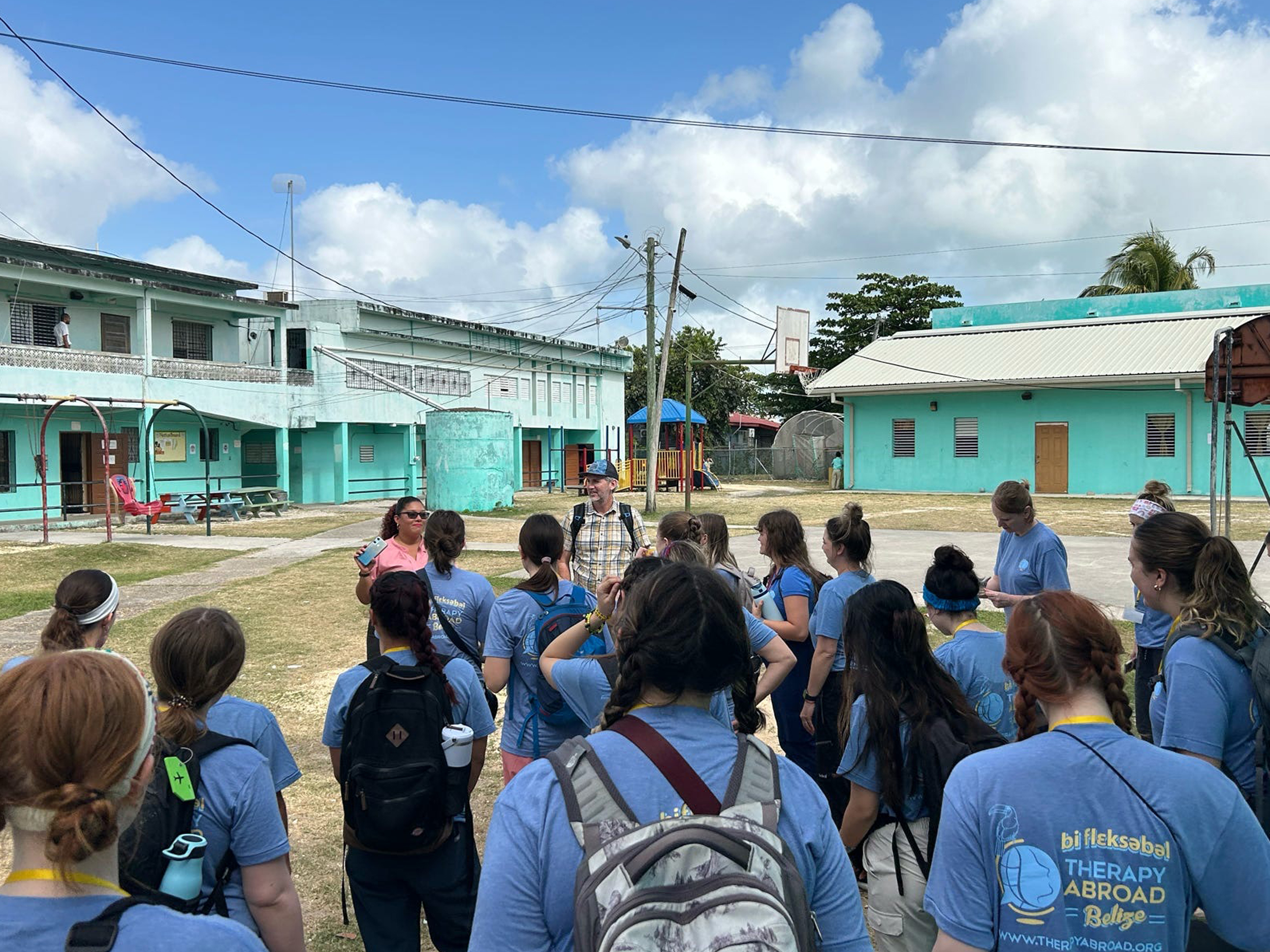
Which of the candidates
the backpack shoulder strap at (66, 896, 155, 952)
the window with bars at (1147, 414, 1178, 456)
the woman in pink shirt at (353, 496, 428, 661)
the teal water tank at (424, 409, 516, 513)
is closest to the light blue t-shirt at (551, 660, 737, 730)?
the backpack shoulder strap at (66, 896, 155, 952)

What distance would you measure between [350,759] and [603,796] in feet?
5.11

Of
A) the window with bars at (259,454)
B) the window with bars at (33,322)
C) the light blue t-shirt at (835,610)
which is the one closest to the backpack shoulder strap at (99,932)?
the light blue t-shirt at (835,610)

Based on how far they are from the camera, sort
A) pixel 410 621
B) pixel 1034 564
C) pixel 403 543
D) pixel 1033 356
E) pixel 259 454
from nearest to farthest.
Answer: pixel 410 621 < pixel 1034 564 < pixel 403 543 < pixel 259 454 < pixel 1033 356

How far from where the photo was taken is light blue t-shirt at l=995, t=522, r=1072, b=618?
5.40 metres

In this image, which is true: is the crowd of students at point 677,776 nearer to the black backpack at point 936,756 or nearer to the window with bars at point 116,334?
the black backpack at point 936,756

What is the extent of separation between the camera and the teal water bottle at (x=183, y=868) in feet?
6.26

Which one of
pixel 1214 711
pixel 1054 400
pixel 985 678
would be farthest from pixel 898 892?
pixel 1054 400

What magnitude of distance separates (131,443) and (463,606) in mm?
25666

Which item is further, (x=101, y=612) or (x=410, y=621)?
(x=101, y=612)

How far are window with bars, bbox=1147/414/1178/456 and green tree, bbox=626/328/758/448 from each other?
23276 millimetres

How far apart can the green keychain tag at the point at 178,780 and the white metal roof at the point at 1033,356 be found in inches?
1169

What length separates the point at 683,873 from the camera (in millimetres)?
1428

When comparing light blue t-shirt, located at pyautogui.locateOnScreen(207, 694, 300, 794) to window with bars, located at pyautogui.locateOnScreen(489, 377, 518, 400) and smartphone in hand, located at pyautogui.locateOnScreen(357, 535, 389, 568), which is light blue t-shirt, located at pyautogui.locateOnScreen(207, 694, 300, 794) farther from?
window with bars, located at pyautogui.locateOnScreen(489, 377, 518, 400)

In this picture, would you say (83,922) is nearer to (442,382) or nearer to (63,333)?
(63,333)
